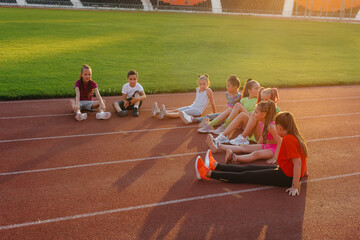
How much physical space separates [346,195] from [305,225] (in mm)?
1158

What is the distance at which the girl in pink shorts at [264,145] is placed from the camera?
564cm

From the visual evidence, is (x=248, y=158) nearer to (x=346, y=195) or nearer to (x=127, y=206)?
(x=346, y=195)

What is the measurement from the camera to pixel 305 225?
4168mm

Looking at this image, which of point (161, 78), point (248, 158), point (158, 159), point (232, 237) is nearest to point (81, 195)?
point (158, 159)

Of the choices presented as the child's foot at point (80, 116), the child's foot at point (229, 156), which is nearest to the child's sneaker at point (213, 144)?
the child's foot at point (229, 156)

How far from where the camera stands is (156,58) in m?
16.9

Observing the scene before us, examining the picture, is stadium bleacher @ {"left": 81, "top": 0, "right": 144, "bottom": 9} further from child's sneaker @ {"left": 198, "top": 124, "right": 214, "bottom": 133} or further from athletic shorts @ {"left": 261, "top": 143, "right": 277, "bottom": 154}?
athletic shorts @ {"left": 261, "top": 143, "right": 277, "bottom": 154}

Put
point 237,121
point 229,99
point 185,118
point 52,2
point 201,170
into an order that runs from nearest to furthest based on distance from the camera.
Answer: point 201,170
point 237,121
point 229,99
point 185,118
point 52,2

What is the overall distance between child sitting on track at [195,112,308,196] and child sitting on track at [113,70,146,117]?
3.73 m

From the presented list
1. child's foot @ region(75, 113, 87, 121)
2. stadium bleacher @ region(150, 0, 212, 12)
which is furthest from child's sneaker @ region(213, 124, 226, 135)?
stadium bleacher @ region(150, 0, 212, 12)

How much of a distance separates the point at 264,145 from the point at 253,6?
5979cm

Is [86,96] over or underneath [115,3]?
underneath

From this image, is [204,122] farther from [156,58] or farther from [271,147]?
[156,58]

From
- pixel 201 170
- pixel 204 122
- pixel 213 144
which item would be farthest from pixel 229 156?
pixel 204 122
